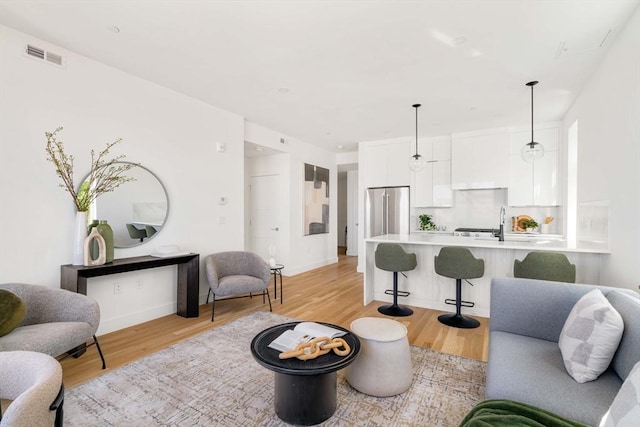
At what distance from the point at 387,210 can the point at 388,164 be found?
0.97 metres

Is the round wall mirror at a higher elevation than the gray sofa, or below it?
higher

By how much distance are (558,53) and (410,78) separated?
4.47ft

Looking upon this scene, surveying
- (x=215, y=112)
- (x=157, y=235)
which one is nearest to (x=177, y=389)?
(x=157, y=235)

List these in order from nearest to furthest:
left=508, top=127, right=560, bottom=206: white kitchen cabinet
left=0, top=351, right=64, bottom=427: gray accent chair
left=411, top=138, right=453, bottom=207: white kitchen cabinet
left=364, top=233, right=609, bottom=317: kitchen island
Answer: left=0, top=351, right=64, bottom=427: gray accent chair < left=364, top=233, right=609, bottom=317: kitchen island < left=508, top=127, right=560, bottom=206: white kitchen cabinet < left=411, top=138, right=453, bottom=207: white kitchen cabinet

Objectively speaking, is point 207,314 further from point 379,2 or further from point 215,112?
point 379,2

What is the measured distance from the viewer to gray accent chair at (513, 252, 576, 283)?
2820 millimetres

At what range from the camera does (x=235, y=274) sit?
4.14m

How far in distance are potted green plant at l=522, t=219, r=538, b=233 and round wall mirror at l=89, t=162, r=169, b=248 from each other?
5643 millimetres

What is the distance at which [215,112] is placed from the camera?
4.37 metres

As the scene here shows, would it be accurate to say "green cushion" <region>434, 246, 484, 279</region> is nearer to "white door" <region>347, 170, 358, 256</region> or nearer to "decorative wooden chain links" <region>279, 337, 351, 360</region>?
"decorative wooden chain links" <region>279, 337, 351, 360</region>

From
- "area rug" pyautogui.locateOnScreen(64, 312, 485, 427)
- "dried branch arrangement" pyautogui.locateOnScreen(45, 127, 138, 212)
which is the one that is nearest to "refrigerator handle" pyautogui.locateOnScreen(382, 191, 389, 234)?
"area rug" pyautogui.locateOnScreen(64, 312, 485, 427)

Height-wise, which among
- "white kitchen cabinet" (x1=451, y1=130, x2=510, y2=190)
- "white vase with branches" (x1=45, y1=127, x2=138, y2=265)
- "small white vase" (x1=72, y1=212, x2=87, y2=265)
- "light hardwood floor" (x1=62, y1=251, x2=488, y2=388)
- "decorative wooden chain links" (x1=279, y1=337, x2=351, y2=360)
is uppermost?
"white kitchen cabinet" (x1=451, y1=130, x2=510, y2=190)

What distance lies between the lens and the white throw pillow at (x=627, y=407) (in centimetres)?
96

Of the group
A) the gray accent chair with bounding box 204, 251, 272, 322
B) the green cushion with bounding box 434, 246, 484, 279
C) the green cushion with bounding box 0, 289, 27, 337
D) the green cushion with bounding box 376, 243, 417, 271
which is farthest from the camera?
the green cushion with bounding box 376, 243, 417, 271
